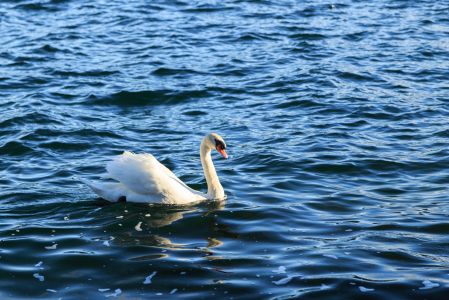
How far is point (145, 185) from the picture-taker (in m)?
11.7

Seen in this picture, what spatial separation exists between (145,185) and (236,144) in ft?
10.2

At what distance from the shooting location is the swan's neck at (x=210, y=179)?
1189 cm

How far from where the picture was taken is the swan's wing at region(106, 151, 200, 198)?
38.2 feet

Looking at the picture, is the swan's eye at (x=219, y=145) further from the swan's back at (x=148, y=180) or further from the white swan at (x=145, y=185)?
the swan's back at (x=148, y=180)

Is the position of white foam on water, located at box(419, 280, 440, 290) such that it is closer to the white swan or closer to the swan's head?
the white swan

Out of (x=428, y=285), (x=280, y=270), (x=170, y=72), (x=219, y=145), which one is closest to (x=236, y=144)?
(x=219, y=145)

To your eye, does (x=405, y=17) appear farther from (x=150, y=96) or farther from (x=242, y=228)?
(x=242, y=228)

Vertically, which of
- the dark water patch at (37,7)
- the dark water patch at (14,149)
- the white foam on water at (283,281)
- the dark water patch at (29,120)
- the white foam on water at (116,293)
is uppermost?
the dark water patch at (37,7)

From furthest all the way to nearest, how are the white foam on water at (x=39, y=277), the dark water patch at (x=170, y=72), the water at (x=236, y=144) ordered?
the dark water patch at (x=170, y=72) → the water at (x=236, y=144) → the white foam on water at (x=39, y=277)

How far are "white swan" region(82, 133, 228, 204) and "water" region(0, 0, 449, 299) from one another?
0.17 m

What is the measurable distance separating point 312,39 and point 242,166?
28.3 ft

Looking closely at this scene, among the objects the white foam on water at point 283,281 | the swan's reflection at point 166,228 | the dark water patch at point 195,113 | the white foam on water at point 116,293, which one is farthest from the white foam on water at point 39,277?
the dark water patch at point 195,113

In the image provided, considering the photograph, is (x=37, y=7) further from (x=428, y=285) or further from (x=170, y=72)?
(x=428, y=285)

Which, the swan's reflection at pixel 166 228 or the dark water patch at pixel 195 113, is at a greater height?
the swan's reflection at pixel 166 228
